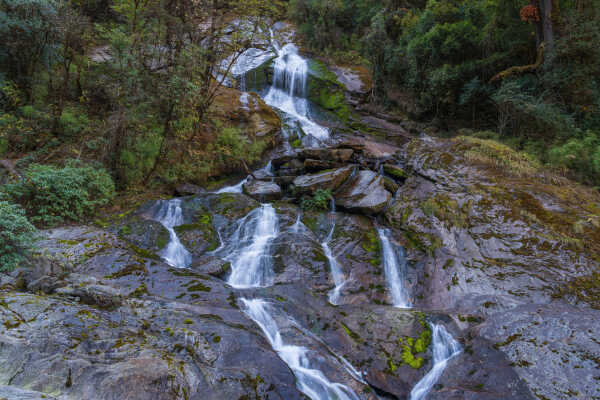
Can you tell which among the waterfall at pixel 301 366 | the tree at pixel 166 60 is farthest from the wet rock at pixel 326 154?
the waterfall at pixel 301 366

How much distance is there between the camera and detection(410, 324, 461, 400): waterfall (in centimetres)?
448

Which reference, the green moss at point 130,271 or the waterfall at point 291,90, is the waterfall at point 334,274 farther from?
the waterfall at point 291,90

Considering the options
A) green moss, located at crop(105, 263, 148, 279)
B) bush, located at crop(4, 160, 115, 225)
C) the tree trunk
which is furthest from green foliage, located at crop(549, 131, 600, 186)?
bush, located at crop(4, 160, 115, 225)

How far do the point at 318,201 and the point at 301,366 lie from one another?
5272 mm

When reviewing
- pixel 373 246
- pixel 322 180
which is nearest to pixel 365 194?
pixel 322 180

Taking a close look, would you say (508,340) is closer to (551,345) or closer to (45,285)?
(551,345)

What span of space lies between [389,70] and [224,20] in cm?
1305

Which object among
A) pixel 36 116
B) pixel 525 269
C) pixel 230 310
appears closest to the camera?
pixel 230 310

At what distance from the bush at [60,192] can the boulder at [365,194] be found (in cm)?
695

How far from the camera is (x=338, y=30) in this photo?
956 inches

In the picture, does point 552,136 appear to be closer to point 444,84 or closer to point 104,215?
point 444,84

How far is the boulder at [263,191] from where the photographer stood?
30.9 feet

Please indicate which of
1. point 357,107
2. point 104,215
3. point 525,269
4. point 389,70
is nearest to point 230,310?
point 104,215

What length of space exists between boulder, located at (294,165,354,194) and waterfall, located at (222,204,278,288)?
141cm
